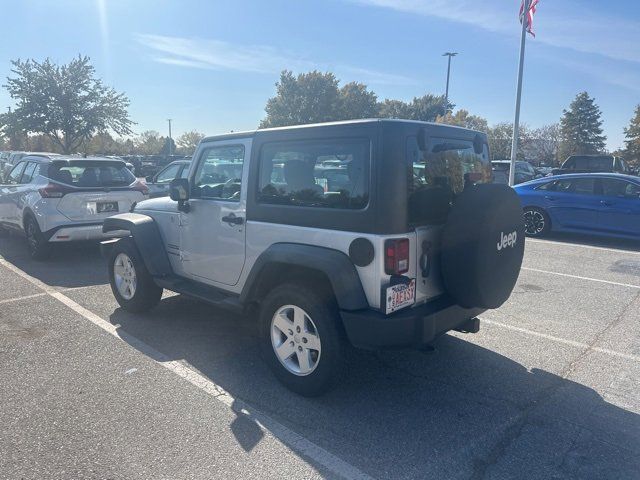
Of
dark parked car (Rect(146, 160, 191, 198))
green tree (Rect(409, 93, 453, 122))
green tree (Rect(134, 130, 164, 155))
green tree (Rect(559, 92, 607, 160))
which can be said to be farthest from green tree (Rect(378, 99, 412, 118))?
dark parked car (Rect(146, 160, 191, 198))

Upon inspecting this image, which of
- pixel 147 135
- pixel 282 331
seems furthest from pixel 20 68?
pixel 147 135

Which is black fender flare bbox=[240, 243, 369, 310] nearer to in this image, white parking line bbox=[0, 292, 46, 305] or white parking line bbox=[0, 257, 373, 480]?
white parking line bbox=[0, 257, 373, 480]

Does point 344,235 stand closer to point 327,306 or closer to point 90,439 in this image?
point 327,306

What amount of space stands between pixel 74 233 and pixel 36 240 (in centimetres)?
76

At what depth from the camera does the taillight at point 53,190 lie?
24.9ft

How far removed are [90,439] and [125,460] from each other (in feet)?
1.23

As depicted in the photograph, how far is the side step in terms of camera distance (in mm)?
4184

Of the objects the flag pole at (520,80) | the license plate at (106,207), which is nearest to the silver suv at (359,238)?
the license plate at (106,207)

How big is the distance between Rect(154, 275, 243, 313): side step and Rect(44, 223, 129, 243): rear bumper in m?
3.18

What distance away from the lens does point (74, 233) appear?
7.71 m

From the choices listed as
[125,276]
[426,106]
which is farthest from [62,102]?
[426,106]

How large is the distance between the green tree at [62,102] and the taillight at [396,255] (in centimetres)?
2461

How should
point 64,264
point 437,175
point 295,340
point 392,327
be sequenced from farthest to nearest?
point 64,264, point 295,340, point 437,175, point 392,327

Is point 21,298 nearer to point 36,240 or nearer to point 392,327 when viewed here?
point 36,240
